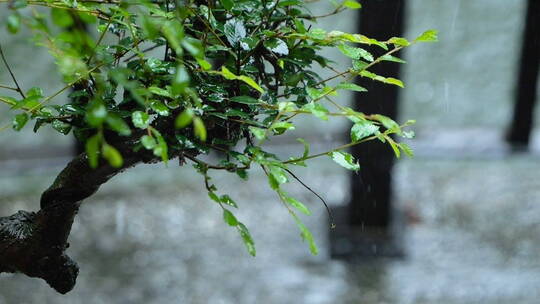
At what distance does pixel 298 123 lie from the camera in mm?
3045

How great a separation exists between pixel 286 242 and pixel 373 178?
415mm

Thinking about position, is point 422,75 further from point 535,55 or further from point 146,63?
point 146,63

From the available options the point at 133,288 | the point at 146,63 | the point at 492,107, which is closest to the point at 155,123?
the point at 146,63

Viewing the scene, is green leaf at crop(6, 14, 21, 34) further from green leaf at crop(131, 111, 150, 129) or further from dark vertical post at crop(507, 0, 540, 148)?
dark vertical post at crop(507, 0, 540, 148)

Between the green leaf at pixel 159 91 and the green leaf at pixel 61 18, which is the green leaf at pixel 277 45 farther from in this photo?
the green leaf at pixel 61 18

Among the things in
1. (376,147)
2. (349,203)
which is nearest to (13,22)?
(376,147)

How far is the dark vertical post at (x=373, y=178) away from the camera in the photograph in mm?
1896

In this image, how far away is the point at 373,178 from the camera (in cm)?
212

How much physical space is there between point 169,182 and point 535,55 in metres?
1.74

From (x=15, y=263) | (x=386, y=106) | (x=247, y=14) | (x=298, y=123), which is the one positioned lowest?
(x=15, y=263)

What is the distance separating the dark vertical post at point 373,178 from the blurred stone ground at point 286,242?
0.08m

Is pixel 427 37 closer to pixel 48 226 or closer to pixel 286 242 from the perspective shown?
pixel 48 226

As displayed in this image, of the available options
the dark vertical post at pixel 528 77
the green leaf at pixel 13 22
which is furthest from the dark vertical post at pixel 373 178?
the green leaf at pixel 13 22

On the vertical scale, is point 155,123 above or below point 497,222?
below
